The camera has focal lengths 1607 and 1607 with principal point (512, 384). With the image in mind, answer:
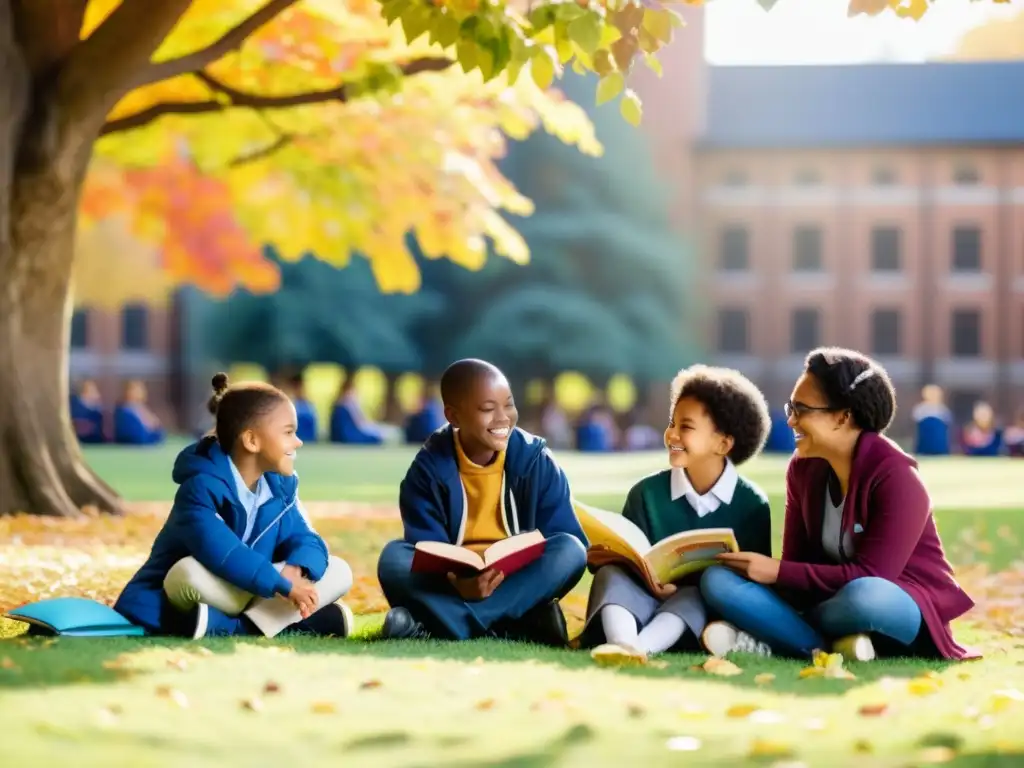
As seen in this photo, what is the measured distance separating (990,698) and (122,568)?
529 centimetres

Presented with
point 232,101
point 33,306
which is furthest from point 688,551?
point 232,101

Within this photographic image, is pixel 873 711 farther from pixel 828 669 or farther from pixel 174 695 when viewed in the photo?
pixel 174 695

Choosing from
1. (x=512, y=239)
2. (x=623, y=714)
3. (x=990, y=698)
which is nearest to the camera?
(x=623, y=714)

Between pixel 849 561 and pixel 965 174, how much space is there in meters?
48.6

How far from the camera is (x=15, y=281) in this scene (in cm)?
1138

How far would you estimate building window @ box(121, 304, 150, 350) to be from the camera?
172 feet

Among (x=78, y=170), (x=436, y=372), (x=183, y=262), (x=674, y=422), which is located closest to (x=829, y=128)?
(x=436, y=372)

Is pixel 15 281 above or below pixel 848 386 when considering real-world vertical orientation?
above

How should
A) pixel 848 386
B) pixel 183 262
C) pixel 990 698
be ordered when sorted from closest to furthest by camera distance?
pixel 990 698 < pixel 848 386 < pixel 183 262

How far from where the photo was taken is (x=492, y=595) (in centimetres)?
Result: 603

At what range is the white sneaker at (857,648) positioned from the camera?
5.62 meters

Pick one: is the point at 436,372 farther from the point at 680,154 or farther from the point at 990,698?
the point at 990,698

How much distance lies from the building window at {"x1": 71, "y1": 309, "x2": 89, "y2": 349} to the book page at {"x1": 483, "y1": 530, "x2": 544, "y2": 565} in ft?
157

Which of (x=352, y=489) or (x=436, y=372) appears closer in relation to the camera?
(x=352, y=489)
